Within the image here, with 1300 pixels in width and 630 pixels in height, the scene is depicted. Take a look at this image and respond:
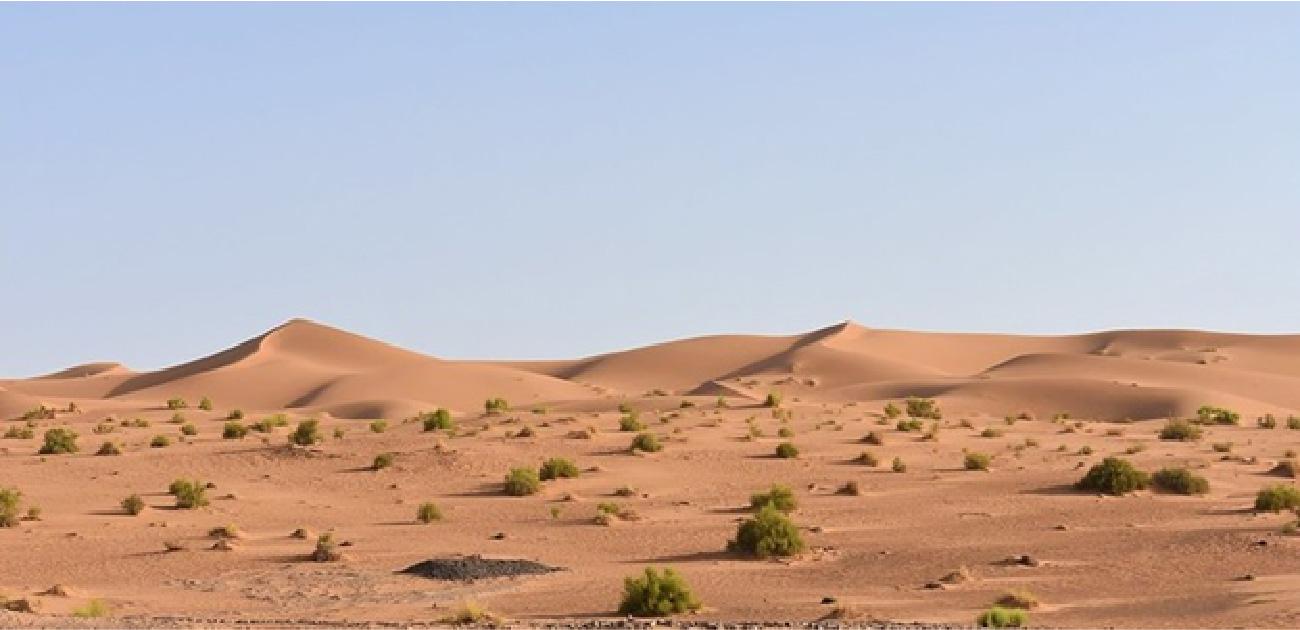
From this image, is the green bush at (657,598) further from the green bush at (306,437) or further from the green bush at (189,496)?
the green bush at (306,437)

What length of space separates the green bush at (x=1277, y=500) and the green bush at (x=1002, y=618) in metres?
12.6

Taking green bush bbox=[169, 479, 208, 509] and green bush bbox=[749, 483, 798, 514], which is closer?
green bush bbox=[749, 483, 798, 514]

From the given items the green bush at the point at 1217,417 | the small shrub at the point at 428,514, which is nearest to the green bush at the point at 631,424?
the small shrub at the point at 428,514

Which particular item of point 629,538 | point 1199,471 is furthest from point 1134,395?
point 629,538

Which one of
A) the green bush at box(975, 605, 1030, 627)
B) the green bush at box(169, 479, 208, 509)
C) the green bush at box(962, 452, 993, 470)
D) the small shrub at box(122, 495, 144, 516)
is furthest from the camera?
the green bush at box(962, 452, 993, 470)

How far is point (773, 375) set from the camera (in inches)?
4011

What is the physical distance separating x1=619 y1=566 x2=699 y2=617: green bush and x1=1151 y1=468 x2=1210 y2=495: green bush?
16.1 meters

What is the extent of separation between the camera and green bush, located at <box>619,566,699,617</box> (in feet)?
74.2

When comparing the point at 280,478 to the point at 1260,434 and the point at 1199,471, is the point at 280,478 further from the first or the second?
the point at 1260,434

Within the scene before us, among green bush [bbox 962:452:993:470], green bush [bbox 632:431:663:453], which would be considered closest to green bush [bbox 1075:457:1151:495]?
green bush [bbox 962:452:993:470]

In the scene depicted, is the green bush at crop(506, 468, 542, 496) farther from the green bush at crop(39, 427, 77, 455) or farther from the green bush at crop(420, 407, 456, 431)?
the green bush at crop(39, 427, 77, 455)

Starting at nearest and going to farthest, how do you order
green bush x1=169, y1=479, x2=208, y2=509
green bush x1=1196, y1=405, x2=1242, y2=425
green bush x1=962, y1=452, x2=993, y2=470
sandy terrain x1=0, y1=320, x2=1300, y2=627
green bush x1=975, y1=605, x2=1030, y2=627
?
green bush x1=975, y1=605, x2=1030, y2=627, sandy terrain x1=0, y1=320, x2=1300, y2=627, green bush x1=169, y1=479, x2=208, y2=509, green bush x1=962, y1=452, x2=993, y2=470, green bush x1=1196, y1=405, x2=1242, y2=425

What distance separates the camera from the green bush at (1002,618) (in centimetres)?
2055

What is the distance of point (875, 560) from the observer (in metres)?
28.1
